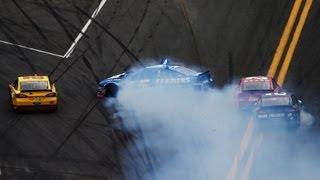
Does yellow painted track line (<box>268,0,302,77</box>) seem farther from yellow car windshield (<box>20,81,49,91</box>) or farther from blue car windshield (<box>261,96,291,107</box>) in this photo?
yellow car windshield (<box>20,81,49,91</box>)

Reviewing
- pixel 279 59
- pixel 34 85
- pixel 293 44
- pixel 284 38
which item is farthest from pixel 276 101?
pixel 34 85

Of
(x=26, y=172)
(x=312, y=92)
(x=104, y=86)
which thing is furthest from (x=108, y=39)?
(x=26, y=172)

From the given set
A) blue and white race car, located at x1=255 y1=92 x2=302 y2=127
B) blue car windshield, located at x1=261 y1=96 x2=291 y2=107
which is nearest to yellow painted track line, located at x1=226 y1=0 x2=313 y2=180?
blue and white race car, located at x1=255 y1=92 x2=302 y2=127

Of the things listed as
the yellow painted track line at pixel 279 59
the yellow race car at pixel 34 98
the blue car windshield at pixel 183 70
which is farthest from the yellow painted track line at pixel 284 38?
the yellow race car at pixel 34 98

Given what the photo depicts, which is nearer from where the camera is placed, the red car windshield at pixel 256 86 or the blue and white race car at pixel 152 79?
the red car windshield at pixel 256 86

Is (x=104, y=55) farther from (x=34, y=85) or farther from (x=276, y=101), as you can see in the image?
(x=276, y=101)

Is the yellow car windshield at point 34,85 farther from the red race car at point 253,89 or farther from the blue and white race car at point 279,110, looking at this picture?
the blue and white race car at point 279,110
